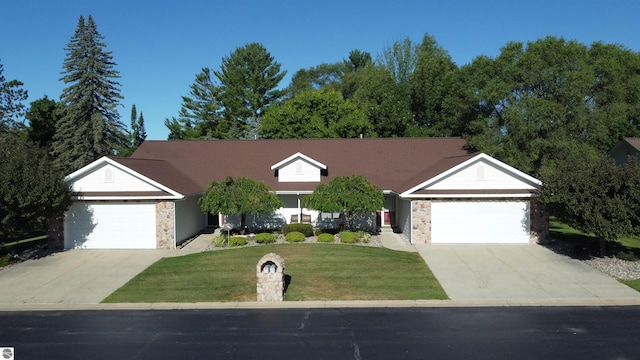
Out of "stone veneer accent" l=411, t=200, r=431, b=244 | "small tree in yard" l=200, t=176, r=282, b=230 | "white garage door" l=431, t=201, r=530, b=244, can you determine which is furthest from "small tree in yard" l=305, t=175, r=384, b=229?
"white garage door" l=431, t=201, r=530, b=244

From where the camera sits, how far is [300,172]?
1174 inches

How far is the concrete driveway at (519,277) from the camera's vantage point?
16125 millimetres

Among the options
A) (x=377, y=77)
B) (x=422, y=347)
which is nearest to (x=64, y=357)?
(x=422, y=347)

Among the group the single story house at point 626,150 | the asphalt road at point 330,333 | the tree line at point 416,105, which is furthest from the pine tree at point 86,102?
the single story house at point 626,150

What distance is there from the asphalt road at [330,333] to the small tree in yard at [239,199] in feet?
33.8

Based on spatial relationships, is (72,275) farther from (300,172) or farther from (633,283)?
(633,283)

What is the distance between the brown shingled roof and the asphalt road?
14.2 m

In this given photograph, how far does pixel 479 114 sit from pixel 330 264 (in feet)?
55.8

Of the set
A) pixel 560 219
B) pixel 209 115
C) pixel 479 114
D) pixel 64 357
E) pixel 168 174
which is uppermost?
pixel 209 115

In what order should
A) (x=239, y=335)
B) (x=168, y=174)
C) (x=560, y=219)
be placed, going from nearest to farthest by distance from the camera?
1. (x=239, y=335)
2. (x=560, y=219)
3. (x=168, y=174)

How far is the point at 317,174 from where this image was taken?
29.9 m

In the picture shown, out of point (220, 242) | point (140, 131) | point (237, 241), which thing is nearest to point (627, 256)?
point (237, 241)

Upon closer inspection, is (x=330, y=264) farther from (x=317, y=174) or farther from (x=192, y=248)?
(x=317, y=174)

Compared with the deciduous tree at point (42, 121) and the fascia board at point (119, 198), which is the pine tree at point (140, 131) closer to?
the deciduous tree at point (42, 121)
